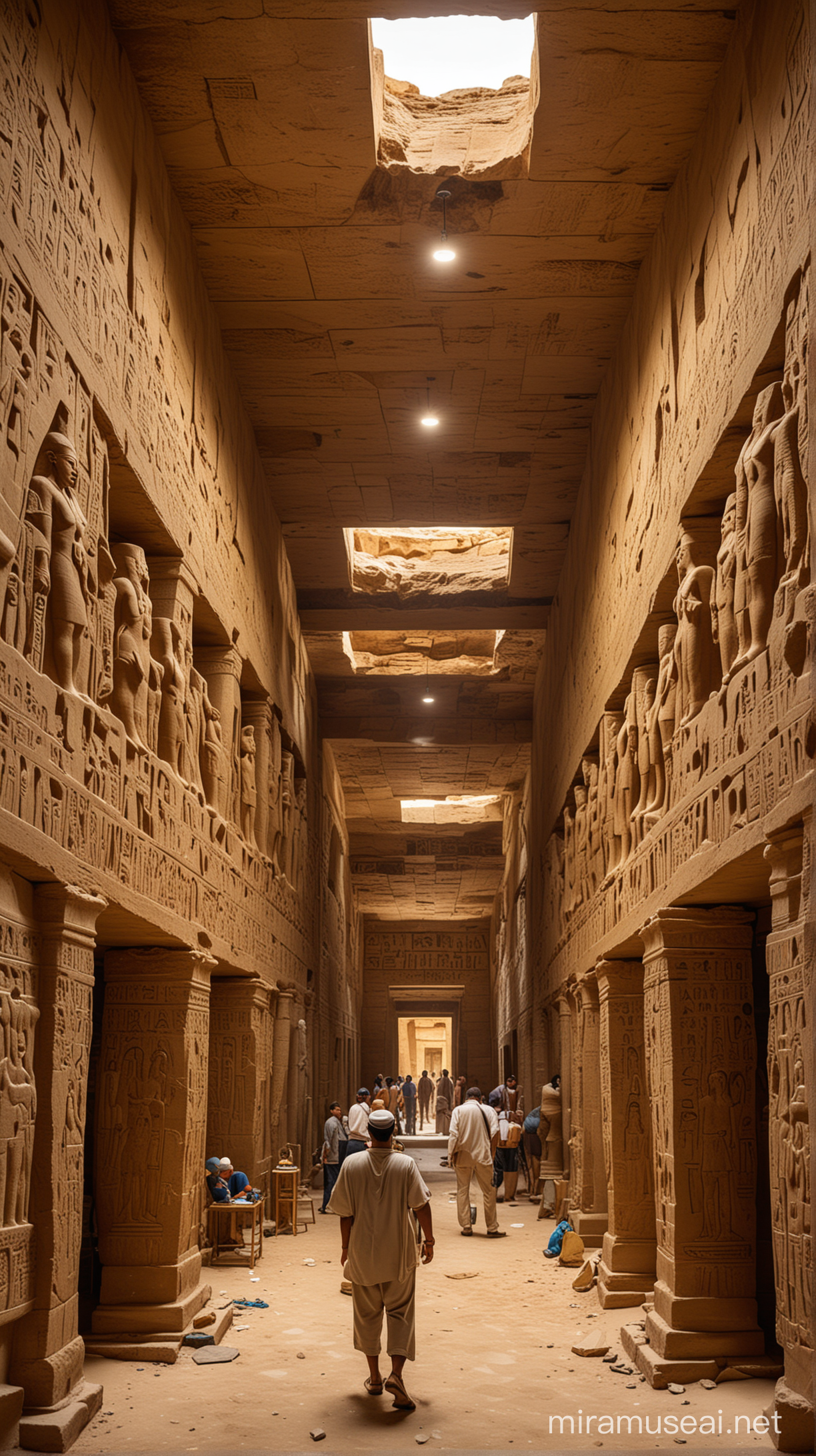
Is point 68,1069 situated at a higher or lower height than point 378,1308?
higher

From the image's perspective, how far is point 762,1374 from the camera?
21.2ft

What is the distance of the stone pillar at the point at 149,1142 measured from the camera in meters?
7.59

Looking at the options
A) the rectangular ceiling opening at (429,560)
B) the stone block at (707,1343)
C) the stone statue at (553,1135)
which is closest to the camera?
the stone block at (707,1343)

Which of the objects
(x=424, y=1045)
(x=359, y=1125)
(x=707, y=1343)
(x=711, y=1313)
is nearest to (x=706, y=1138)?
(x=711, y=1313)

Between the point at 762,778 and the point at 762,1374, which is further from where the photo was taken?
the point at 762,1374

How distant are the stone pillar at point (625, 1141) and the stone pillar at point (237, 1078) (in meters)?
3.28

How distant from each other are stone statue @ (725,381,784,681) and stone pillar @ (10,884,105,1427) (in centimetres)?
322

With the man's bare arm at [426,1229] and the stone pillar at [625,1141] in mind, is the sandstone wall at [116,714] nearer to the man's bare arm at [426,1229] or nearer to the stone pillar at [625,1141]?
the man's bare arm at [426,1229]

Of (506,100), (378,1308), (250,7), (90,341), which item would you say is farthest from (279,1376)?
(506,100)

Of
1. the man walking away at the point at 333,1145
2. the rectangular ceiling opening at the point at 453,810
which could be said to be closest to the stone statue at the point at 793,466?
the man walking away at the point at 333,1145

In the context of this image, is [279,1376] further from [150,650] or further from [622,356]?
[622,356]

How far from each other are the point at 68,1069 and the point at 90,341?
138 inches

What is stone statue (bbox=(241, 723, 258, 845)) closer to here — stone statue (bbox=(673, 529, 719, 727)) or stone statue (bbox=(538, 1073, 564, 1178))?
stone statue (bbox=(538, 1073, 564, 1178))

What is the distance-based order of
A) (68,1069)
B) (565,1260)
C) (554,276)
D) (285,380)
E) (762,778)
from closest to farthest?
(762,778), (68,1069), (554,276), (565,1260), (285,380)
